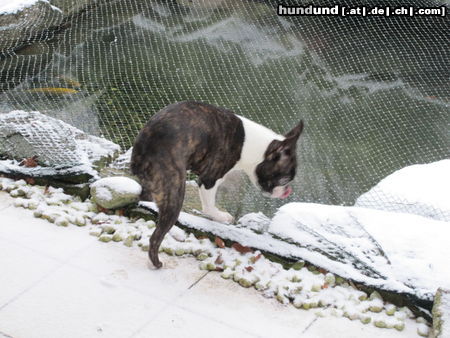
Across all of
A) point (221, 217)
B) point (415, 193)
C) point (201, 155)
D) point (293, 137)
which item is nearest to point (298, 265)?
point (221, 217)

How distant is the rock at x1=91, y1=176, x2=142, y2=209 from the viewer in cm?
471

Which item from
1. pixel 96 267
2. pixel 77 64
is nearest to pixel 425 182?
pixel 96 267

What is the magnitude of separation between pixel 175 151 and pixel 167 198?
0.28 m

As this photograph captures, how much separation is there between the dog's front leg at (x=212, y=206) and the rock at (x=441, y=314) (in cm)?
152

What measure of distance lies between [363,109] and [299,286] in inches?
125

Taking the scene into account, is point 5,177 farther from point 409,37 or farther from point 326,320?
point 409,37

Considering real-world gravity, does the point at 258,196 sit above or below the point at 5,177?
below

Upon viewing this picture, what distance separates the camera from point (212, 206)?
182 inches

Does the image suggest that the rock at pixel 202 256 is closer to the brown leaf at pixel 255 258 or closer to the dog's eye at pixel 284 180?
the brown leaf at pixel 255 258

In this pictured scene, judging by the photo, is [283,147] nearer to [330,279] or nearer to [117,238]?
[330,279]

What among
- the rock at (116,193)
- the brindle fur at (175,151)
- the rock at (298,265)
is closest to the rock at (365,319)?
the rock at (298,265)

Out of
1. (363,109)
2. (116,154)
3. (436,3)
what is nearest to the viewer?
(116,154)

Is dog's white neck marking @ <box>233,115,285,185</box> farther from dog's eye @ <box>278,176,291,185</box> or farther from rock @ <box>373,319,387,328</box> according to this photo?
rock @ <box>373,319,387,328</box>

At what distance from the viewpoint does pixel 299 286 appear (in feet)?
13.6
